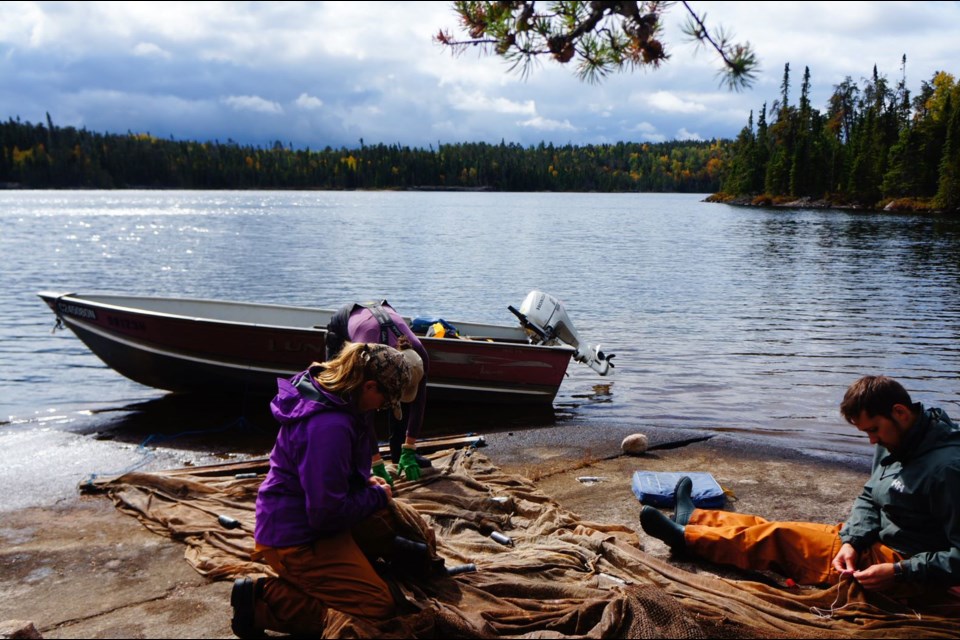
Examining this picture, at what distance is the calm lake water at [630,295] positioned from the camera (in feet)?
38.8

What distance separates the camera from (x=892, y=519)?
411cm

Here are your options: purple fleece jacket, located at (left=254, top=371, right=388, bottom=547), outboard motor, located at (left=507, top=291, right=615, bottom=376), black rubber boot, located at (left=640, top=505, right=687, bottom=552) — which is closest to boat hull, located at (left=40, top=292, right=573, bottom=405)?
outboard motor, located at (left=507, top=291, right=615, bottom=376)

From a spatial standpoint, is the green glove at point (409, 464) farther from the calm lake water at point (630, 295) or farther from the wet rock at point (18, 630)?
the calm lake water at point (630, 295)

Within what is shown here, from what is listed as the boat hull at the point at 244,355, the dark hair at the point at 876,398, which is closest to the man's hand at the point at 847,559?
the dark hair at the point at 876,398

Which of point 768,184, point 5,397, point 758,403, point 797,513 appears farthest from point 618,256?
point 768,184

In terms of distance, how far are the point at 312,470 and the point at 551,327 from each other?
791cm

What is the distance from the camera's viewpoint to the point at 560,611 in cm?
397

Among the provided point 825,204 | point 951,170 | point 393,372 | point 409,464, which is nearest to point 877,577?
point 393,372

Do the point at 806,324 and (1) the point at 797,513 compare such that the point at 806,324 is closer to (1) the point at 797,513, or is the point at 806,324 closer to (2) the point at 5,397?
(1) the point at 797,513

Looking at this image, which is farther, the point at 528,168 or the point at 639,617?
the point at 528,168

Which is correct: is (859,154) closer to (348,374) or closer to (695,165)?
(348,374)

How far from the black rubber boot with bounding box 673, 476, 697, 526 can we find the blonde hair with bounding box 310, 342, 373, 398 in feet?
A: 8.59

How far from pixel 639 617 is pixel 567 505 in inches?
95.4

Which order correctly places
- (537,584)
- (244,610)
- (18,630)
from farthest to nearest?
(537,584), (244,610), (18,630)
